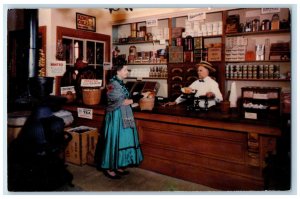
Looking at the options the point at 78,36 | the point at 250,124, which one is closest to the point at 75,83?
the point at 78,36

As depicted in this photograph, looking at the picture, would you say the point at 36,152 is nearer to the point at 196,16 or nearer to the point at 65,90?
the point at 65,90

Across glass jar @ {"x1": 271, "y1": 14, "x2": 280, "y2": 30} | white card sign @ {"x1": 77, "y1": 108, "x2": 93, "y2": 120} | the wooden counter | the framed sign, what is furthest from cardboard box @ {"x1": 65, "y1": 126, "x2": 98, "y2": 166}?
glass jar @ {"x1": 271, "y1": 14, "x2": 280, "y2": 30}

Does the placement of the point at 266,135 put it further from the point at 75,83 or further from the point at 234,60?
the point at 75,83

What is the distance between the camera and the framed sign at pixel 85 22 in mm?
4898

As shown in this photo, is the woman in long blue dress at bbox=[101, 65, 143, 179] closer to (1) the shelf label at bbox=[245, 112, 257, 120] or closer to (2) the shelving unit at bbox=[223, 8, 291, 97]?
(1) the shelf label at bbox=[245, 112, 257, 120]

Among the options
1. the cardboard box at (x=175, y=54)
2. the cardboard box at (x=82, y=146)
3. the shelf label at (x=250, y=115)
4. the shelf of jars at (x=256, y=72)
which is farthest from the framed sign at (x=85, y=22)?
the shelf label at (x=250, y=115)

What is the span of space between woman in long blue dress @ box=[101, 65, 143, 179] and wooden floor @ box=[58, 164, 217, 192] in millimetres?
135

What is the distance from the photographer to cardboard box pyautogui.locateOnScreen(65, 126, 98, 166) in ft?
12.1

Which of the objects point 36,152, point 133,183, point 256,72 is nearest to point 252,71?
point 256,72

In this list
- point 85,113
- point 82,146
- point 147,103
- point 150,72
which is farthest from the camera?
point 150,72

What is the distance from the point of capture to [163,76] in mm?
5438

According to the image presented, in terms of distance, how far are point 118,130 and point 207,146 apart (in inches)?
39.3

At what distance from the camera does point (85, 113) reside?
389 centimetres

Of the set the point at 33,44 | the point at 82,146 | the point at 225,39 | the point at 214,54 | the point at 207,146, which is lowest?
the point at 82,146
